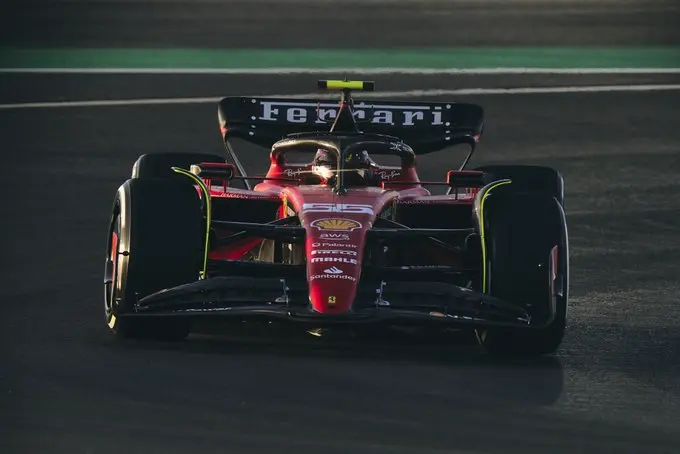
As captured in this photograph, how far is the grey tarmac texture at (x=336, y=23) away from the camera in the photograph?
89.5 feet

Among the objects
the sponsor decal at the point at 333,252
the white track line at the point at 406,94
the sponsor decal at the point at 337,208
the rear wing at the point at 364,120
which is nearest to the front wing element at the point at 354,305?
the sponsor decal at the point at 333,252

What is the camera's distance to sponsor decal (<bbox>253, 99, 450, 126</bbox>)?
15078 millimetres

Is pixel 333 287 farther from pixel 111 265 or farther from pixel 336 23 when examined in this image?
pixel 336 23

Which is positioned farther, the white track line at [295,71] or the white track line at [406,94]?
the white track line at [295,71]

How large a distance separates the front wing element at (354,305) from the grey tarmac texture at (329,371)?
0.82ft

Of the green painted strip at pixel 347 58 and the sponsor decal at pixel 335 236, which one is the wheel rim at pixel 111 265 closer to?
the sponsor decal at pixel 335 236

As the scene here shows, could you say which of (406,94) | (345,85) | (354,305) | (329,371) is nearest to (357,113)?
(345,85)

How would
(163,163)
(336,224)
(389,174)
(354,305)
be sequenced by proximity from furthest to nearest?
(163,163)
(389,174)
(336,224)
(354,305)

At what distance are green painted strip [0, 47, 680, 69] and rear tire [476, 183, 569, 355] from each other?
523 inches

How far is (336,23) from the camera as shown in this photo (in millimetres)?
28828

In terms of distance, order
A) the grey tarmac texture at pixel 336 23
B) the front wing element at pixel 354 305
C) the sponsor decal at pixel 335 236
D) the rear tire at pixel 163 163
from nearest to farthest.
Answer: the front wing element at pixel 354 305, the sponsor decal at pixel 335 236, the rear tire at pixel 163 163, the grey tarmac texture at pixel 336 23

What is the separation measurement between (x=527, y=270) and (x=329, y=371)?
4.85 ft

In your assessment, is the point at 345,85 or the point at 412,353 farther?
the point at 345,85

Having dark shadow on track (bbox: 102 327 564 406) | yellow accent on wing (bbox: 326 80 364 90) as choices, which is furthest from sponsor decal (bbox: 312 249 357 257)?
yellow accent on wing (bbox: 326 80 364 90)
